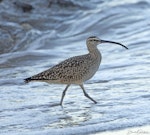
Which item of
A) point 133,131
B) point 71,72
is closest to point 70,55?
point 71,72

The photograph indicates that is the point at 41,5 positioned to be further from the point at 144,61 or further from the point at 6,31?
the point at 144,61

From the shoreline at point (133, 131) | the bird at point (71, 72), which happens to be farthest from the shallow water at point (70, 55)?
the bird at point (71, 72)

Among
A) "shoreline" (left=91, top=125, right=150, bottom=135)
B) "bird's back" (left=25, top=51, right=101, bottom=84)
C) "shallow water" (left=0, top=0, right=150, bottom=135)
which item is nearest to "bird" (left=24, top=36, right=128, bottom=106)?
"bird's back" (left=25, top=51, right=101, bottom=84)

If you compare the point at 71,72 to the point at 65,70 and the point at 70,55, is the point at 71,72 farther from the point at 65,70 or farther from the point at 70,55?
the point at 70,55

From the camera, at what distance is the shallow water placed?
296 inches

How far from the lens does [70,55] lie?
42.7 feet

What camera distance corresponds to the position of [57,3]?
21.2 meters

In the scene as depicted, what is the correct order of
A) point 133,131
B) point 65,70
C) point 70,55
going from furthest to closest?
1. point 70,55
2. point 65,70
3. point 133,131

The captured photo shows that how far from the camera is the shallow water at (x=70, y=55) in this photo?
296 inches

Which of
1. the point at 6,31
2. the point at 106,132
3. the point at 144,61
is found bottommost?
the point at 106,132

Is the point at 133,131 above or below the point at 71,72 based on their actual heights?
below

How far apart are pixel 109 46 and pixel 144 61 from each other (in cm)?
262

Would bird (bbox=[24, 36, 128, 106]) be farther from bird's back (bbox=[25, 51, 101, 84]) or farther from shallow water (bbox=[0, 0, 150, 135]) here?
shallow water (bbox=[0, 0, 150, 135])

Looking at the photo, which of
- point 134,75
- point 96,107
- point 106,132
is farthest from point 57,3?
point 106,132
